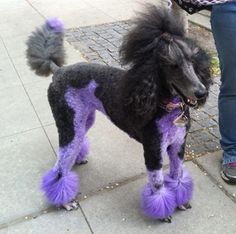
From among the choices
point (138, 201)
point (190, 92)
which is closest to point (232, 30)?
point (190, 92)

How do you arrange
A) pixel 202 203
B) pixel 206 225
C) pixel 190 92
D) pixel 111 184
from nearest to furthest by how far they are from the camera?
1. pixel 190 92
2. pixel 206 225
3. pixel 202 203
4. pixel 111 184

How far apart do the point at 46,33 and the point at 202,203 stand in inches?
67.1

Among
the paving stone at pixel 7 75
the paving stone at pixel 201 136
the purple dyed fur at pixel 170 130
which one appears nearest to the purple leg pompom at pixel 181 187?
the purple dyed fur at pixel 170 130

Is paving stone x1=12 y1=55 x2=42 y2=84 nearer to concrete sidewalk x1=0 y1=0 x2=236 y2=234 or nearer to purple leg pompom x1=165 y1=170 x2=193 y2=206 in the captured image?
concrete sidewalk x1=0 y1=0 x2=236 y2=234

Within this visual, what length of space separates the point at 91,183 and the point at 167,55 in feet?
4.71

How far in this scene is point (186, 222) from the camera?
9.07 feet

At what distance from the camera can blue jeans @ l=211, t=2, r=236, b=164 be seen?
2757 millimetres

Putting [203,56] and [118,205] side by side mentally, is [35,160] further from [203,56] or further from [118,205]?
[203,56]

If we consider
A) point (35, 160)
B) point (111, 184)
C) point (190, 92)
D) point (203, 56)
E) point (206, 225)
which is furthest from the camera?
point (35, 160)

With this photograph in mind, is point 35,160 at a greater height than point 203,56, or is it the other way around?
point 203,56

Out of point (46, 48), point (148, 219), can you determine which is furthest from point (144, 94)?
point (46, 48)

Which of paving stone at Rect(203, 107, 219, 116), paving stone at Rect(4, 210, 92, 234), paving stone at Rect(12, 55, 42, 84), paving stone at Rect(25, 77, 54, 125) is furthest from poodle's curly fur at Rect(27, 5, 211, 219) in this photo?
paving stone at Rect(12, 55, 42, 84)

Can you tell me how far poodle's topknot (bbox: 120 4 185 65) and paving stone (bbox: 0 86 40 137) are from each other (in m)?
2.08

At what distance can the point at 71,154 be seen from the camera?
2918 millimetres
